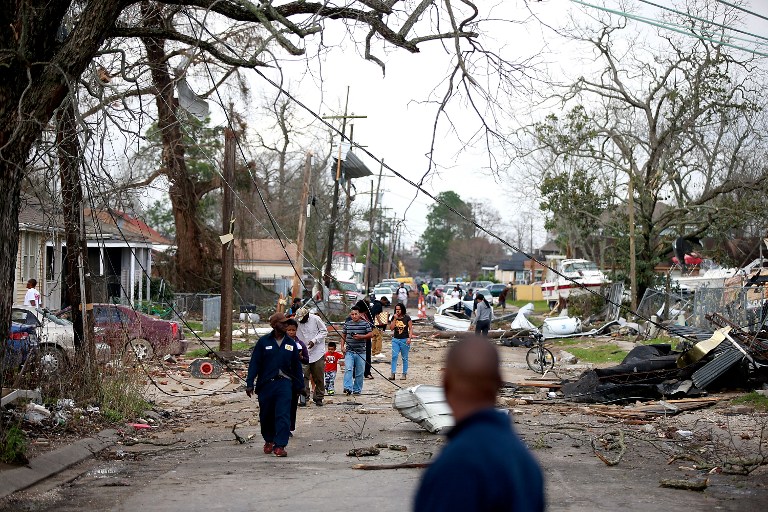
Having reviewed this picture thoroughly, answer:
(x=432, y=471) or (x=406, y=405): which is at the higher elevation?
(x=432, y=471)

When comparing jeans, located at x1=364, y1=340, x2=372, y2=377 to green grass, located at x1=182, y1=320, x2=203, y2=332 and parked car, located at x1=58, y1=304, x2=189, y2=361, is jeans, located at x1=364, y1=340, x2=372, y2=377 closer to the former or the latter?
parked car, located at x1=58, y1=304, x2=189, y2=361

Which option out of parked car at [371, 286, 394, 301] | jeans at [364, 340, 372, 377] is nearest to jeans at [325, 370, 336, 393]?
jeans at [364, 340, 372, 377]

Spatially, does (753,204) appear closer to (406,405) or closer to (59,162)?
(406,405)

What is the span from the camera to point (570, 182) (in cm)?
4378

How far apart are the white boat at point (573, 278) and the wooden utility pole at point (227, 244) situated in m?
25.3

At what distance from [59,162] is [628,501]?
858 centimetres

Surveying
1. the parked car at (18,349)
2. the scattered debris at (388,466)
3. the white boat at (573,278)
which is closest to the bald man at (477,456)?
the scattered debris at (388,466)

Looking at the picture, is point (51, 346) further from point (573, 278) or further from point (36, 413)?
point (573, 278)

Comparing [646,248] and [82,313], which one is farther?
[646,248]

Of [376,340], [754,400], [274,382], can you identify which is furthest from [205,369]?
[754,400]

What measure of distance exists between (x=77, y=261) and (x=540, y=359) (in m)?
11.9

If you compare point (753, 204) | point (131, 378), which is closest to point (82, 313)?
point (131, 378)

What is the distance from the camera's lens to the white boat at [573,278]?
153 ft

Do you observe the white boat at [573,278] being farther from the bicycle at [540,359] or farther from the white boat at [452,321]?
the bicycle at [540,359]
